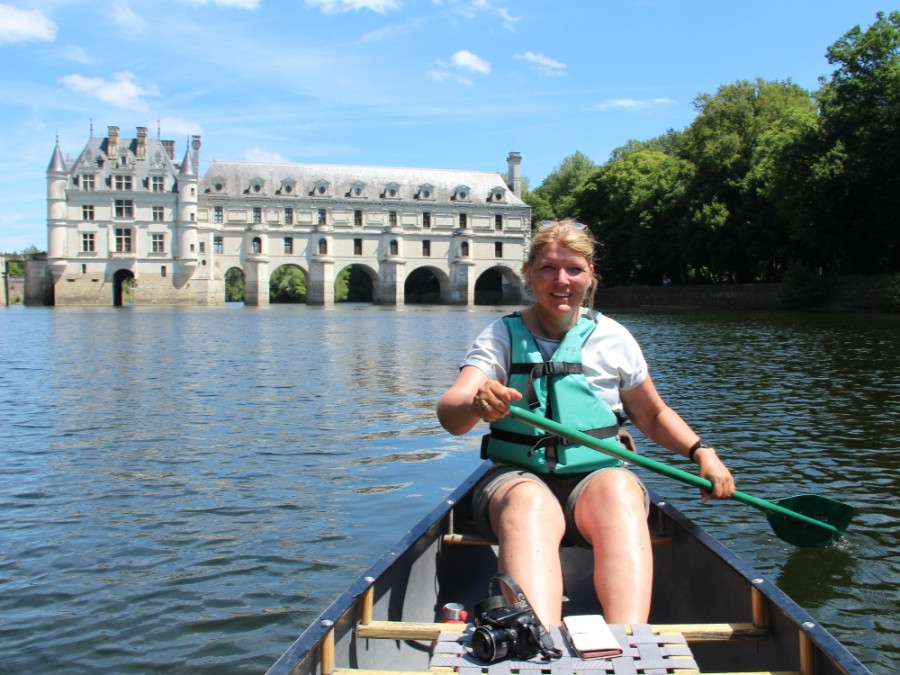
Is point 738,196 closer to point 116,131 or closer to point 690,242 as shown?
point 690,242

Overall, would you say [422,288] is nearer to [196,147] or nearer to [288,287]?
[288,287]

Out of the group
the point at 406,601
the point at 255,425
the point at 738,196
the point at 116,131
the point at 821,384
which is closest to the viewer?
the point at 406,601

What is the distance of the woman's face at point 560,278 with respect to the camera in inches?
147

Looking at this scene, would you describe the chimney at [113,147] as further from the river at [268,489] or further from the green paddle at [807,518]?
the green paddle at [807,518]

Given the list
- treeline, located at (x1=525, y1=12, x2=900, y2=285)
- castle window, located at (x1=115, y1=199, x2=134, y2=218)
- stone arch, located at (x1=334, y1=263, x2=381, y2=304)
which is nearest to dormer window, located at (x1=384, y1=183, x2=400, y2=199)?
treeline, located at (x1=525, y1=12, x2=900, y2=285)

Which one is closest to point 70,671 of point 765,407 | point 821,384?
point 765,407

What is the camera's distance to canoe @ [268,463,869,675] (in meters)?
2.60

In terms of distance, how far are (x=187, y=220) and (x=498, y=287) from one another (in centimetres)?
2907

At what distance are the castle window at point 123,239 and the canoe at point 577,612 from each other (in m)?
66.3

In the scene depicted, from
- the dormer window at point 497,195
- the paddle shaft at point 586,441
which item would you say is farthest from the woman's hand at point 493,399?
the dormer window at point 497,195

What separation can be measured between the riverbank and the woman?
114ft

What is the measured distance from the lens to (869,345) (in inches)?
787

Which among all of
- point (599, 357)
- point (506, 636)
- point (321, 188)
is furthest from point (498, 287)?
point (506, 636)

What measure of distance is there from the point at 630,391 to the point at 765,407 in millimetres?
8113
